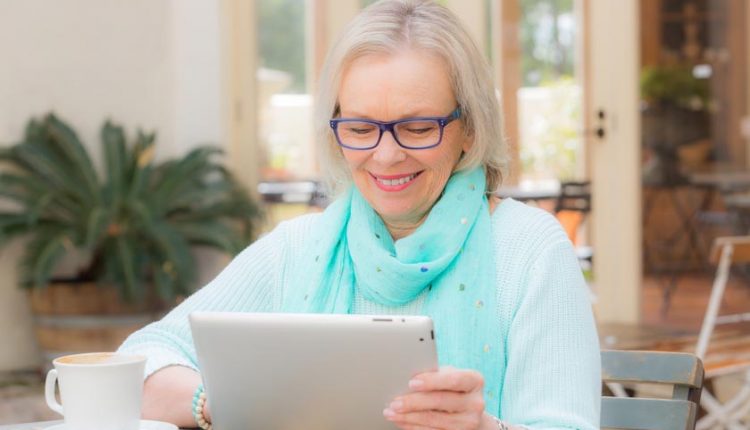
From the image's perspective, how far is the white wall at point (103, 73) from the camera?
519 cm

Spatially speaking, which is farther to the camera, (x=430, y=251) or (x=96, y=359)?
(x=430, y=251)

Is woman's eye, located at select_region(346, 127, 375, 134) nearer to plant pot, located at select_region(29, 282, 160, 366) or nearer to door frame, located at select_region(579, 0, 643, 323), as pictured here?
plant pot, located at select_region(29, 282, 160, 366)

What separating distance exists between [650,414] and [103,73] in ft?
13.7

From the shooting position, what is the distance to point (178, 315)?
1759mm

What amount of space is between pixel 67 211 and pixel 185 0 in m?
1.25

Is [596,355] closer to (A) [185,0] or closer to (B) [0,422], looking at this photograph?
(B) [0,422]

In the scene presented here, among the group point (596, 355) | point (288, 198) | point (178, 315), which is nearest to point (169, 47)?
point (288, 198)

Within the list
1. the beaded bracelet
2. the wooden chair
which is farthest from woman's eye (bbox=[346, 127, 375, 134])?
the wooden chair

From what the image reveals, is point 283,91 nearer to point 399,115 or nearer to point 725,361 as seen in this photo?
point 725,361

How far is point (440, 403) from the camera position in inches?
49.3

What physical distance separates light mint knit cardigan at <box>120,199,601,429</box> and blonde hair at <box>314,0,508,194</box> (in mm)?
100

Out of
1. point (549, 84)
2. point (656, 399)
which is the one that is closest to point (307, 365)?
point (656, 399)

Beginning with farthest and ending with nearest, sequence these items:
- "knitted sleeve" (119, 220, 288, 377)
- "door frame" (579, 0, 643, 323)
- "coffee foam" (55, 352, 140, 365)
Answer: "door frame" (579, 0, 643, 323), "knitted sleeve" (119, 220, 288, 377), "coffee foam" (55, 352, 140, 365)

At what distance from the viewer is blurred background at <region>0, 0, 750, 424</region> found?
17.2 ft
